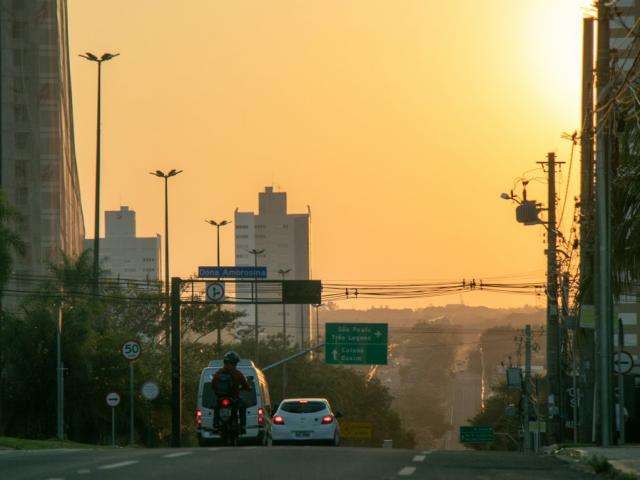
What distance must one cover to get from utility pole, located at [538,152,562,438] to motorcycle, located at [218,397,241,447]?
23208 mm

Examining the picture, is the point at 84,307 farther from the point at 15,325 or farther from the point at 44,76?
the point at 44,76

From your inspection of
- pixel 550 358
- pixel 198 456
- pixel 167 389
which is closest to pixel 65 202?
pixel 167 389

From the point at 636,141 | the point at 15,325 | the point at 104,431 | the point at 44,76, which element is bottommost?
the point at 104,431

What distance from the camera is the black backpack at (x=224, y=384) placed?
88.0 feet

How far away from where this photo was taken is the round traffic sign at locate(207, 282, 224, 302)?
5691 cm

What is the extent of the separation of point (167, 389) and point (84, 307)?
290 inches

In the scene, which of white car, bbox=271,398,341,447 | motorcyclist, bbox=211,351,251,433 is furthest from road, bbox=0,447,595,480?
white car, bbox=271,398,341,447

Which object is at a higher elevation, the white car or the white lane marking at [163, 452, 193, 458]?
the white lane marking at [163, 452, 193, 458]

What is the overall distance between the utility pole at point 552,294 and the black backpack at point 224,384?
78.0ft

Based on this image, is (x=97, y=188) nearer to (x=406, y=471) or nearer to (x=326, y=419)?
(x=326, y=419)

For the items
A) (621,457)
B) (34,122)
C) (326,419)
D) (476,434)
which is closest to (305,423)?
(326,419)

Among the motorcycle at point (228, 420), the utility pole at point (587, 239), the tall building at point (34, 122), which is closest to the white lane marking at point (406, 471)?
the motorcycle at point (228, 420)

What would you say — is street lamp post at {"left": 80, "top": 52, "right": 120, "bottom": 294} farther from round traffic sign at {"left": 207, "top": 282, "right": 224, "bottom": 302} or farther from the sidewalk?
the sidewalk

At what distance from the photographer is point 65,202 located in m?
118
